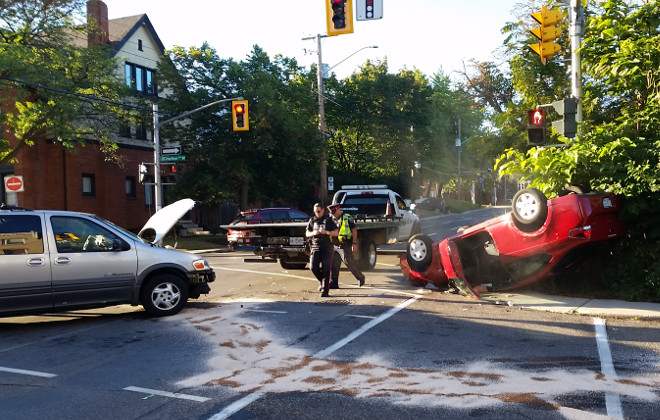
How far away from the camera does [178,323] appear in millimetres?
8250

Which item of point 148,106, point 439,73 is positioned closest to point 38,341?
point 148,106

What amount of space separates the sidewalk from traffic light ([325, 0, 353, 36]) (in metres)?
6.31

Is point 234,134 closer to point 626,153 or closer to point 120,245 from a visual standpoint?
point 120,245

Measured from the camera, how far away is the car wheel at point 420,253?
35.7ft

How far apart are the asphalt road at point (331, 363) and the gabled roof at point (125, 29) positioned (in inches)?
1058

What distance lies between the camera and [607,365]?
5.85 metres

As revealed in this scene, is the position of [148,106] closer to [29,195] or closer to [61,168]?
[61,168]

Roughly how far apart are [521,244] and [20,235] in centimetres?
750

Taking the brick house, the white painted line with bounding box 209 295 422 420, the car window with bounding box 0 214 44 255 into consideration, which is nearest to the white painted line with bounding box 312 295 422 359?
the white painted line with bounding box 209 295 422 420

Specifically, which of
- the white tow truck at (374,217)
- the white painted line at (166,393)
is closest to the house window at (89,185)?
the white tow truck at (374,217)

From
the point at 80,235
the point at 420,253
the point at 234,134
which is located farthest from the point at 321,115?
the point at 80,235

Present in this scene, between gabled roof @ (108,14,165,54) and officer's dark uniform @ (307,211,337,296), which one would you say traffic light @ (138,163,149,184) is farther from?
gabled roof @ (108,14,165,54)

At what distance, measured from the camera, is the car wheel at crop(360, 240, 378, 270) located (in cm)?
1395

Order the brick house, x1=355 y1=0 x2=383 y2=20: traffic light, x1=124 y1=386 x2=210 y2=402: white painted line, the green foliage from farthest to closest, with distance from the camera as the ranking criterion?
1. the brick house
2. x1=355 y1=0 x2=383 y2=20: traffic light
3. the green foliage
4. x1=124 y1=386 x2=210 y2=402: white painted line
